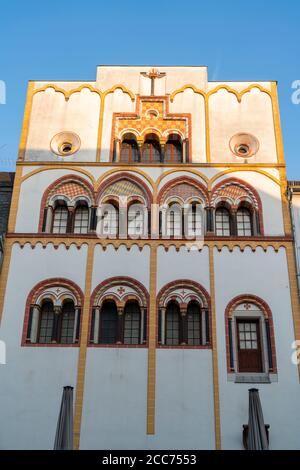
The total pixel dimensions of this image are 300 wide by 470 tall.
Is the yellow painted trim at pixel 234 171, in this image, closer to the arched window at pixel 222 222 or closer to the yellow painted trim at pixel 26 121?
the arched window at pixel 222 222

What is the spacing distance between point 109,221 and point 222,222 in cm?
445

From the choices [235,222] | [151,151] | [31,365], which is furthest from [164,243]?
[31,365]

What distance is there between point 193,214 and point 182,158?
2.67 meters

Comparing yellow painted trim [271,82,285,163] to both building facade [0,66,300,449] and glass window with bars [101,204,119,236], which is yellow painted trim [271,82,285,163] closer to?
building facade [0,66,300,449]

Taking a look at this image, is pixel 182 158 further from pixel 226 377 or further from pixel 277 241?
pixel 226 377

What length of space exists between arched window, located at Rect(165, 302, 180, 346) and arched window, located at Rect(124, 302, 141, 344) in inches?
40.2

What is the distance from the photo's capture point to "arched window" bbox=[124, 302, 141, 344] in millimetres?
21453

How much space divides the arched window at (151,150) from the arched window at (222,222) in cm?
343

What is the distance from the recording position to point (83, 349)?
20781mm

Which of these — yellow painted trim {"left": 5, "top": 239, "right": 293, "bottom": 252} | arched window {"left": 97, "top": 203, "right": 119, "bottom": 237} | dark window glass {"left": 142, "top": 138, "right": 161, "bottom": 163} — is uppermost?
dark window glass {"left": 142, "top": 138, "right": 161, "bottom": 163}

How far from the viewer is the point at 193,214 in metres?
23.9

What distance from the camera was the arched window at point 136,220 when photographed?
76.5ft

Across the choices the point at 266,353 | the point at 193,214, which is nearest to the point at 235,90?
the point at 193,214

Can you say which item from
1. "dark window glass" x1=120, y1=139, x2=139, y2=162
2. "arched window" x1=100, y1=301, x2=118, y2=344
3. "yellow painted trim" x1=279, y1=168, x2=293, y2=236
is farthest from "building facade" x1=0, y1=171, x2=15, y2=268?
"yellow painted trim" x1=279, y1=168, x2=293, y2=236
